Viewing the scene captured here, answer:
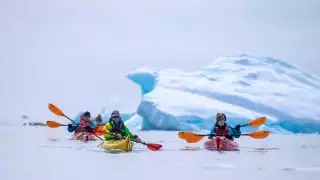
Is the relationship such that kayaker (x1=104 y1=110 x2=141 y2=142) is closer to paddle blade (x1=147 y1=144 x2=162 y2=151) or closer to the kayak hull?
paddle blade (x1=147 y1=144 x2=162 y2=151)

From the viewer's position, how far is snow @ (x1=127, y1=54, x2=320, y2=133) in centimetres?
1049

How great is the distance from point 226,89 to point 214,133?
614cm

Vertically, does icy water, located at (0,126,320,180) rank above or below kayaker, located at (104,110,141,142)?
below

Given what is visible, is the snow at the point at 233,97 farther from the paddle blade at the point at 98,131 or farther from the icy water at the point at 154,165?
the icy water at the point at 154,165

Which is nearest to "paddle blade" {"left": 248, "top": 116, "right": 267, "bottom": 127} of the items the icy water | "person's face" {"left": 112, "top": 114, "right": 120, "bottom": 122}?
the icy water

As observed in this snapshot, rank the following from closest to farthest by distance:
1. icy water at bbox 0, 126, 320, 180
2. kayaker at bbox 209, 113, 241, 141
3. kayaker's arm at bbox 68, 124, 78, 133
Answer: icy water at bbox 0, 126, 320, 180
kayaker at bbox 209, 113, 241, 141
kayaker's arm at bbox 68, 124, 78, 133

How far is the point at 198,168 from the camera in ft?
13.1

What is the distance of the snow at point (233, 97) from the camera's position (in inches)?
413

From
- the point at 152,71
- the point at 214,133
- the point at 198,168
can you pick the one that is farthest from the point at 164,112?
the point at 198,168

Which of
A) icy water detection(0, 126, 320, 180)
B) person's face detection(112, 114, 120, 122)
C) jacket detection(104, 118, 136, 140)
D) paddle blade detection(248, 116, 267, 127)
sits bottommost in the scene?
icy water detection(0, 126, 320, 180)

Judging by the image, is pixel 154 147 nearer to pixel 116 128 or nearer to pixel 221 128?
pixel 116 128

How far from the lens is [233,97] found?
11.4 meters

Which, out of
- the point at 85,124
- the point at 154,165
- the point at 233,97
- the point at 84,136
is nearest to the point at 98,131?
the point at 85,124

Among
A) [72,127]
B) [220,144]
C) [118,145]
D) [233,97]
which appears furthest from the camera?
[233,97]
